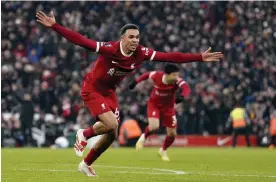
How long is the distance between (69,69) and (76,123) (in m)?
3.37

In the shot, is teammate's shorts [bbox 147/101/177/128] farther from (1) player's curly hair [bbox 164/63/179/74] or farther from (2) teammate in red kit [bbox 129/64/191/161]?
(1) player's curly hair [bbox 164/63/179/74]

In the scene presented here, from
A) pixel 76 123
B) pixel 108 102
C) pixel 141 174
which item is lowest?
pixel 76 123

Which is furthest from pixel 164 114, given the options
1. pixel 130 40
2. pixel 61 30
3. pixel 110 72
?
pixel 61 30

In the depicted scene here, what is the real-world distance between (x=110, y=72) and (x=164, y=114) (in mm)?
7982

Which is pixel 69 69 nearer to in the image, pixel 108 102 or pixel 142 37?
pixel 142 37

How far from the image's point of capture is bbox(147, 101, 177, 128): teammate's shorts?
65.1 ft

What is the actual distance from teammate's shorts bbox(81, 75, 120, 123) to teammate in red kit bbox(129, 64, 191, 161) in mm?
6223

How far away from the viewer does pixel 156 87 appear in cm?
1997

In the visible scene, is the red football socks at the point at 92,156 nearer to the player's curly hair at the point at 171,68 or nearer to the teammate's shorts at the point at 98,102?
the teammate's shorts at the point at 98,102

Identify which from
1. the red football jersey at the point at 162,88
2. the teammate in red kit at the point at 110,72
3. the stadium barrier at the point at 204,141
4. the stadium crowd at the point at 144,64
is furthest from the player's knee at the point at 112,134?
the stadium barrier at the point at 204,141

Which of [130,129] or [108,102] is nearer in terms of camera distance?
[108,102]

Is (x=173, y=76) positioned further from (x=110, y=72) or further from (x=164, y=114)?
(x=110, y=72)

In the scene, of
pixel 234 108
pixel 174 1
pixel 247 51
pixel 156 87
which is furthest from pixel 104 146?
pixel 174 1

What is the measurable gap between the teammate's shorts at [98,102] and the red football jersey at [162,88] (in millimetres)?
6634
